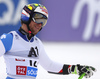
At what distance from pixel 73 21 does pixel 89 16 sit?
72cm

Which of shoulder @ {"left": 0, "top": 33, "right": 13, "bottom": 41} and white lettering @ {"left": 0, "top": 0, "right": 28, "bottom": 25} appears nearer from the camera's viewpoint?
shoulder @ {"left": 0, "top": 33, "right": 13, "bottom": 41}

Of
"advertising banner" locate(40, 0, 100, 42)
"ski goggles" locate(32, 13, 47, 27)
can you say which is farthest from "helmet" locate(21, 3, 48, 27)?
"advertising banner" locate(40, 0, 100, 42)

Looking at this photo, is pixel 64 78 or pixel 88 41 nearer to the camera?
pixel 64 78

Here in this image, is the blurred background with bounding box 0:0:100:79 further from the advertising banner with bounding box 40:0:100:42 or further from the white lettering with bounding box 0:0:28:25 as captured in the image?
the white lettering with bounding box 0:0:28:25

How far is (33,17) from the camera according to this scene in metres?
2.42

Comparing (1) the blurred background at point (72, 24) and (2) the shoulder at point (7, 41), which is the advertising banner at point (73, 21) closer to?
(1) the blurred background at point (72, 24)

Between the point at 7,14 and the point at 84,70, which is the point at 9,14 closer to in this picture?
the point at 7,14

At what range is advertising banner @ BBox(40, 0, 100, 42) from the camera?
9.45 metres

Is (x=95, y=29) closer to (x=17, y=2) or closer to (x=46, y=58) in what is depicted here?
(x=17, y=2)

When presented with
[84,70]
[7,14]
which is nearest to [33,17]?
[84,70]

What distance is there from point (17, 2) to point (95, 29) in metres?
3.25

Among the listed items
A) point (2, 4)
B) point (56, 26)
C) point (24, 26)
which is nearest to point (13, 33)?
point (24, 26)

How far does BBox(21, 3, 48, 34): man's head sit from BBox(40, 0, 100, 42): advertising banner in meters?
6.79

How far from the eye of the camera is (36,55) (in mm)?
2539
